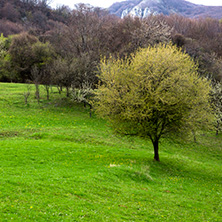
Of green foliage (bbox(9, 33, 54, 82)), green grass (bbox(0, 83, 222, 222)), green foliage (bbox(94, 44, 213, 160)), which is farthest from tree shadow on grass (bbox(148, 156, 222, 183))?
green foliage (bbox(9, 33, 54, 82))

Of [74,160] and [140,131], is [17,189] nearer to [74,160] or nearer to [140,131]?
[74,160]

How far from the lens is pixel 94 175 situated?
16703 mm

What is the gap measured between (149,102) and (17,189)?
1318 cm

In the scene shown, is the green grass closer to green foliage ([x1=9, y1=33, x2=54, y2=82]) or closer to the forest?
the forest

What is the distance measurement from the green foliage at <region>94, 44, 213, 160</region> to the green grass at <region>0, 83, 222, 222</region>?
3428mm

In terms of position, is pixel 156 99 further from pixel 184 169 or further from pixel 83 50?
Answer: pixel 83 50

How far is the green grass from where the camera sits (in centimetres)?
1162

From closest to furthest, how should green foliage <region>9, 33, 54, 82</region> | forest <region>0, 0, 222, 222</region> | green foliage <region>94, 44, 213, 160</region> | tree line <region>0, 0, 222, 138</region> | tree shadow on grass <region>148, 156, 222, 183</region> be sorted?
forest <region>0, 0, 222, 222</region>, green foliage <region>94, 44, 213, 160</region>, tree shadow on grass <region>148, 156, 222, 183</region>, tree line <region>0, 0, 222, 138</region>, green foliage <region>9, 33, 54, 82</region>

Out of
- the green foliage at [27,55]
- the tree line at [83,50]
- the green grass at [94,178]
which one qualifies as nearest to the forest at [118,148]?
the green grass at [94,178]

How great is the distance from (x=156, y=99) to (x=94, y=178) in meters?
9.07

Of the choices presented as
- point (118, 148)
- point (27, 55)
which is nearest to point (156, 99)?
point (118, 148)

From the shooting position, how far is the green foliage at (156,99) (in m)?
20.2

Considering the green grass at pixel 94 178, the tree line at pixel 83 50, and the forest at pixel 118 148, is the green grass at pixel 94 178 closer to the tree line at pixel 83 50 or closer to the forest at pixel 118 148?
the forest at pixel 118 148

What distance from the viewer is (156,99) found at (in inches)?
789
